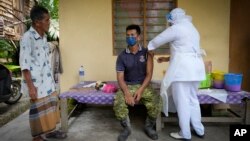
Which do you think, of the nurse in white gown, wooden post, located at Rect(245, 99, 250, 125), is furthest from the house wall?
the nurse in white gown

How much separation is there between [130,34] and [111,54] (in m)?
1.53

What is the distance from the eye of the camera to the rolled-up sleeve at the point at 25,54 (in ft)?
8.75

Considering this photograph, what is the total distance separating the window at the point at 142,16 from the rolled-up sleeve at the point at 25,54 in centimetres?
219

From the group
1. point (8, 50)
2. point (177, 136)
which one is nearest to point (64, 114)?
point (177, 136)

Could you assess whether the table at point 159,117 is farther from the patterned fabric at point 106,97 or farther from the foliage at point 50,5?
the foliage at point 50,5

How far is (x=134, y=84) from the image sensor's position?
335 centimetres

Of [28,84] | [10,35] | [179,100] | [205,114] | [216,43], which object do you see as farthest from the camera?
[10,35]

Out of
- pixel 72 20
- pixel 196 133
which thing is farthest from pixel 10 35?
pixel 196 133

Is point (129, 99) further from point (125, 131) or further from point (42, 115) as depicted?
point (42, 115)

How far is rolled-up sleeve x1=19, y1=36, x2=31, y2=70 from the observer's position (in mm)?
2668

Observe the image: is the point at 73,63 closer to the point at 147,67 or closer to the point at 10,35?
the point at 147,67

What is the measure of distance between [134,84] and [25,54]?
1.44 meters

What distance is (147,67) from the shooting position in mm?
3285

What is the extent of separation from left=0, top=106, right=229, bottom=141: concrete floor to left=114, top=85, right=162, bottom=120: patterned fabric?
37cm
